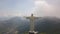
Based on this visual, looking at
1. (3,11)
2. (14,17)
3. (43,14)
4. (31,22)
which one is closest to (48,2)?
(43,14)

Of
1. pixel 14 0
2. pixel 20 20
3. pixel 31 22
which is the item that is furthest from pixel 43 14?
pixel 14 0

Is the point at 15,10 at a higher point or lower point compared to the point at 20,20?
higher

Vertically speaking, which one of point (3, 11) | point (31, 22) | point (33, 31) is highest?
point (3, 11)

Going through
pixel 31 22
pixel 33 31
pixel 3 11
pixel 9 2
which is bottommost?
pixel 33 31

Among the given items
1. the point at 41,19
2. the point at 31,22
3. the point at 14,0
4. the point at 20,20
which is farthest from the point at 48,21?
the point at 14,0

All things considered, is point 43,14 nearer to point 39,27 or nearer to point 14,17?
point 39,27

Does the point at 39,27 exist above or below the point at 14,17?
below

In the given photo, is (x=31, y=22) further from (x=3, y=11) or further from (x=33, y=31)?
(x=3, y=11)
